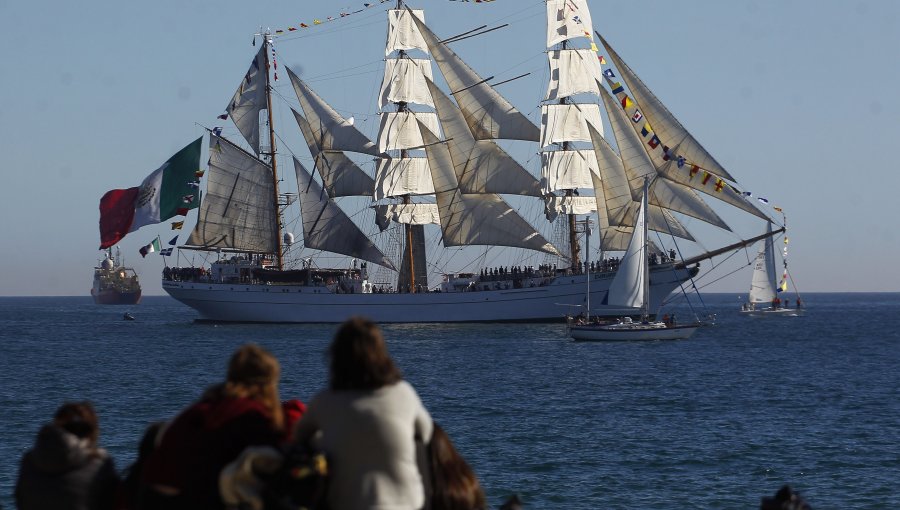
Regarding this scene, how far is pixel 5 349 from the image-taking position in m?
71.8

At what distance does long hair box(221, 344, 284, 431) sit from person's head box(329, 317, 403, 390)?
12.1 inches

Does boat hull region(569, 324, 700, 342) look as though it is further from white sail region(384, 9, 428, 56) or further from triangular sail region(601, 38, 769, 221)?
white sail region(384, 9, 428, 56)

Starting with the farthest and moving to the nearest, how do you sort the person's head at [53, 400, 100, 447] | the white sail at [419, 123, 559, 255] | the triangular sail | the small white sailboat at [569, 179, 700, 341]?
the white sail at [419, 123, 559, 255]
the triangular sail
the small white sailboat at [569, 179, 700, 341]
the person's head at [53, 400, 100, 447]

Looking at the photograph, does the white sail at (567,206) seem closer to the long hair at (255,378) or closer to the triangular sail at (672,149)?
the triangular sail at (672,149)

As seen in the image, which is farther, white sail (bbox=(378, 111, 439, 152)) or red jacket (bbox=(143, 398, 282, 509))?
white sail (bbox=(378, 111, 439, 152))

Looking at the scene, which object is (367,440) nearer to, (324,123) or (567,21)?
(324,123)

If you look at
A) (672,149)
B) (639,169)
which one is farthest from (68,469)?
(639,169)

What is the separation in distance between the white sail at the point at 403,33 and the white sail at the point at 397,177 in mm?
8515

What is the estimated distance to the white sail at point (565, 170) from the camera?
9462 centimetres

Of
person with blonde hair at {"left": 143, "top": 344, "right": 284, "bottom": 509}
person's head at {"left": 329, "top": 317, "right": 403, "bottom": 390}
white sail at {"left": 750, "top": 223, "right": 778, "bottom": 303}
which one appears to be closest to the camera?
person's head at {"left": 329, "top": 317, "right": 403, "bottom": 390}

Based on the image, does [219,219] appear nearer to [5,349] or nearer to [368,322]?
[5,349]

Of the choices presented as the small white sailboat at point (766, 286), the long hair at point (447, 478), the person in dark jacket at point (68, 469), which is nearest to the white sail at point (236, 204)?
the small white sailboat at point (766, 286)

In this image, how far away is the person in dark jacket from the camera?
692cm

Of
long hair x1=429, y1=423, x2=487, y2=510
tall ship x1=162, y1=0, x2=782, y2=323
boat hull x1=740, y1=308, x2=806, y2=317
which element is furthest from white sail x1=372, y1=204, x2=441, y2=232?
long hair x1=429, y1=423, x2=487, y2=510
